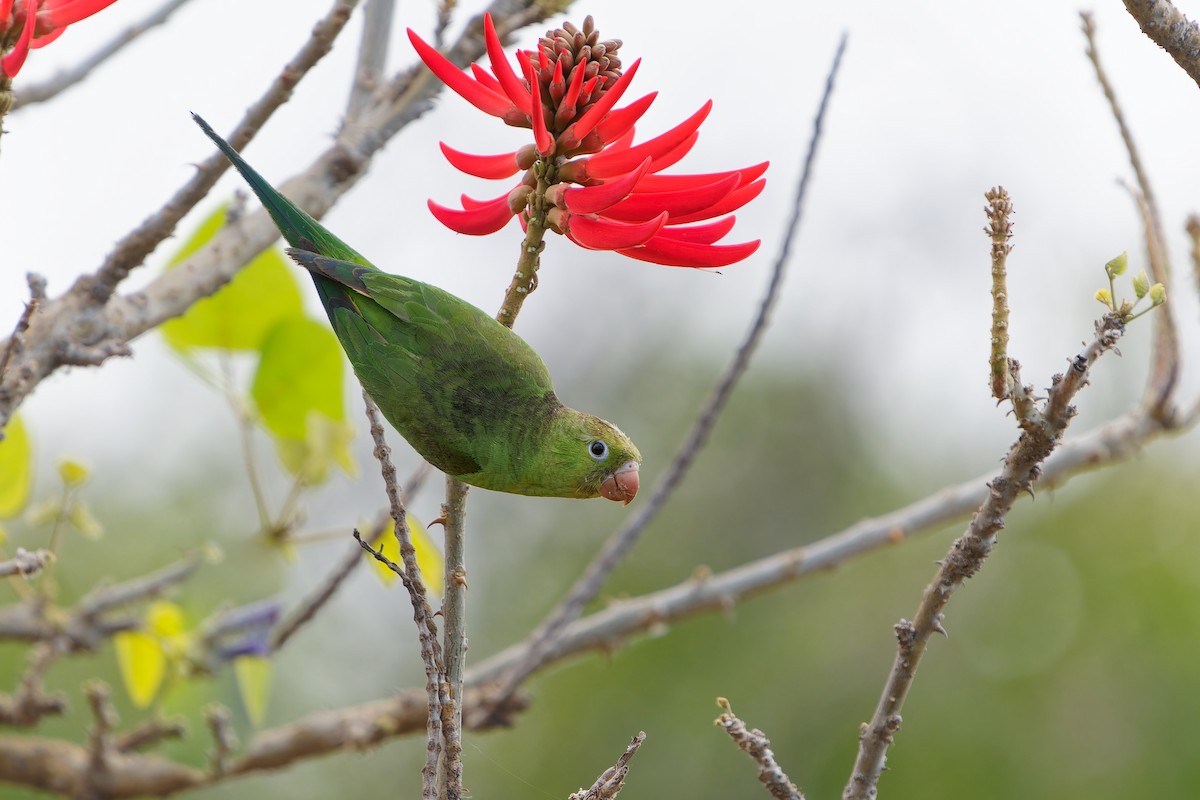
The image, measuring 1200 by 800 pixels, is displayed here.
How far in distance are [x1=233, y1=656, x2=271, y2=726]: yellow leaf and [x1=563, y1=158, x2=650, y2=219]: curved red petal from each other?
1.44 m

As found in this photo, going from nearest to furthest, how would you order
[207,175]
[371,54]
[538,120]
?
[538,120]
[207,175]
[371,54]

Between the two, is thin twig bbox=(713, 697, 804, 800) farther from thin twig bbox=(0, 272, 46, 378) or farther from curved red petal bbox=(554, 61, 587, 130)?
thin twig bbox=(0, 272, 46, 378)

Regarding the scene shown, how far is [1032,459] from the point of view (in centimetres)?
88

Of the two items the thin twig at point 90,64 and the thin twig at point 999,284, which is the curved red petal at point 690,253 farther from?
the thin twig at point 90,64

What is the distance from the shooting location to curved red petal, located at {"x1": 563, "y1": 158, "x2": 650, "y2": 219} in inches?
34.6

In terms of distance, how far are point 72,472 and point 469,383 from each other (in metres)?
1.07

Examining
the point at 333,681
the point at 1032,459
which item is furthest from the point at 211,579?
the point at 333,681

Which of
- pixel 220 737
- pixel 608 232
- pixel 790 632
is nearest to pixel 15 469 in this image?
pixel 220 737

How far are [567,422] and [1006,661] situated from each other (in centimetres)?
662

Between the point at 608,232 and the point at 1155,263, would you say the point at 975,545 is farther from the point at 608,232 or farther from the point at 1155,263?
the point at 1155,263

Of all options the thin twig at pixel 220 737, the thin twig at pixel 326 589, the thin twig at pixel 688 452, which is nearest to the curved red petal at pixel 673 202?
the thin twig at pixel 688 452

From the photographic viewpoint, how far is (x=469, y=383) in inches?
45.4

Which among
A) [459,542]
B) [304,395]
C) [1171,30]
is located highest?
[1171,30]

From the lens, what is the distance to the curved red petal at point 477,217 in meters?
1.03
